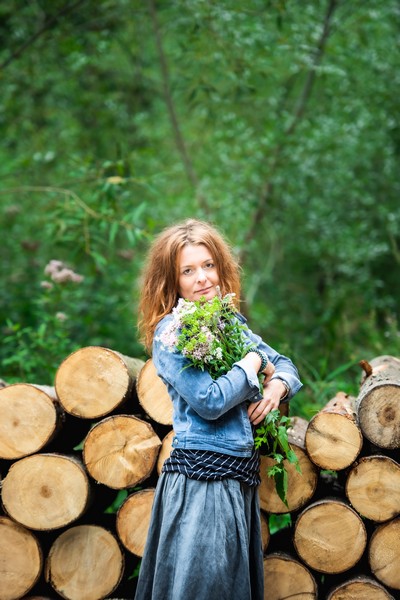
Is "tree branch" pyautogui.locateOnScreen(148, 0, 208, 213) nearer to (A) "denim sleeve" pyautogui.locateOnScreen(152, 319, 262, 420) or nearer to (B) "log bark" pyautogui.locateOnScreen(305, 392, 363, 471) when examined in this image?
(B) "log bark" pyautogui.locateOnScreen(305, 392, 363, 471)

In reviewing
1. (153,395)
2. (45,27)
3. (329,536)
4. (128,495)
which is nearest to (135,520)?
(128,495)

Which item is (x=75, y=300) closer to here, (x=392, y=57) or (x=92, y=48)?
(x=92, y=48)

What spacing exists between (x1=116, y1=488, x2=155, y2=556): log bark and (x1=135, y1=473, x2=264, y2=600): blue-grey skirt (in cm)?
40

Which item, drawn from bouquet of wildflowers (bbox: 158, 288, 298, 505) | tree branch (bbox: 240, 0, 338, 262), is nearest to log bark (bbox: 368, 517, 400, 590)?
bouquet of wildflowers (bbox: 158, 288, 298, 505)

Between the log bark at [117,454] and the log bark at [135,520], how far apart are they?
0.07 metres

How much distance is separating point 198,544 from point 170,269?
0.95 meters

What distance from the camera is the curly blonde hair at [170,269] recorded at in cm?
236

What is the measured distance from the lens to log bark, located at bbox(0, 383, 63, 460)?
2.65m

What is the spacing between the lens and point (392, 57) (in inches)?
244

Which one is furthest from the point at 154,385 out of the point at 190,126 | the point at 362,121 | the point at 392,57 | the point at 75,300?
the point at 190,126

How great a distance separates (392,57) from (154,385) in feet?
16.1

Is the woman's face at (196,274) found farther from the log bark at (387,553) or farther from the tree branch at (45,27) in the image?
the tree branch at (45,27)

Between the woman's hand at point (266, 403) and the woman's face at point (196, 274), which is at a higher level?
the woman's face at point (196, 274)

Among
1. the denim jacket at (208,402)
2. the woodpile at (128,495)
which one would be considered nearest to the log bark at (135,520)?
the woodpile at (128,495)
